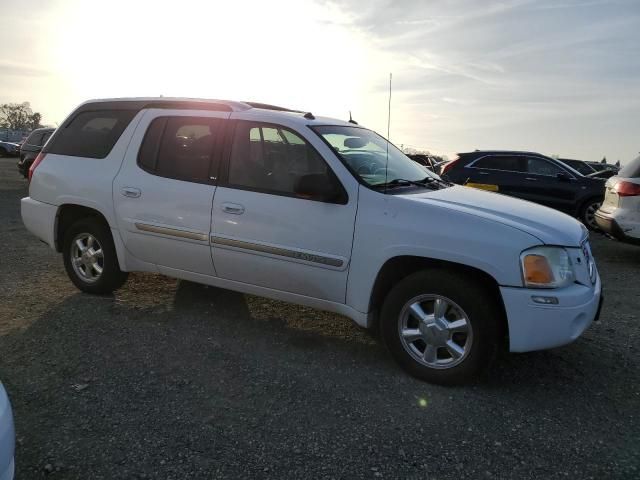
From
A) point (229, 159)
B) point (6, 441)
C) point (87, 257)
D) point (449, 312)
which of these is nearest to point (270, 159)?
point (229, 159)

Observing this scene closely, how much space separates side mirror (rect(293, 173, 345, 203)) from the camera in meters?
3.52

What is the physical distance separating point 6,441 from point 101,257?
10.3 feet

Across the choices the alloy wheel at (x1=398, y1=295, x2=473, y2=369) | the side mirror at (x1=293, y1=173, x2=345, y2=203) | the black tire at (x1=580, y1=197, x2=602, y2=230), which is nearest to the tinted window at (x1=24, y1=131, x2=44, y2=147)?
the side mirror at (x1=293, y1=173, x2=345, y2=203)

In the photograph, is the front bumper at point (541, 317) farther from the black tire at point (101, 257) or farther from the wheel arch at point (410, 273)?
the black tire at point (101, 257)

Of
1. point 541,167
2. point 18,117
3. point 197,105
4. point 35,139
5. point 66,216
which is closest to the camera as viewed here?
point 197,105

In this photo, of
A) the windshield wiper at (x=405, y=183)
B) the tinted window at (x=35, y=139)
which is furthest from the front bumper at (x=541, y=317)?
the tinted window at (x=35, y=139)

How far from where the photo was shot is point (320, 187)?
3.53 metres

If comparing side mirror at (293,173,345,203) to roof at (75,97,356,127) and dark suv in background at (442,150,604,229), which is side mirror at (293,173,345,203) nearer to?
roof at (75,97,356,127)

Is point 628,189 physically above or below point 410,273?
above

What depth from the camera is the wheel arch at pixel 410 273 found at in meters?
3.32

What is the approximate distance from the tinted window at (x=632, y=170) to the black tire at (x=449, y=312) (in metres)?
5.14

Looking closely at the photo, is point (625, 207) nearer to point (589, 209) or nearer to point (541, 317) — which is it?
point (589, 209)

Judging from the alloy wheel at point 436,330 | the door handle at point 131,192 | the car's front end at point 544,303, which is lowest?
the alloy wheel at point 436,330

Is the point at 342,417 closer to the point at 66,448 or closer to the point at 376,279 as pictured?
the point at 376,279
